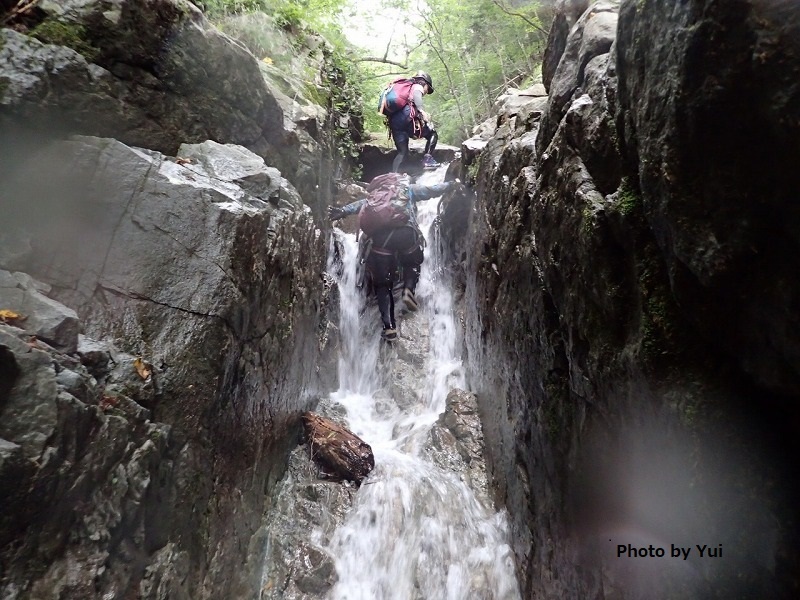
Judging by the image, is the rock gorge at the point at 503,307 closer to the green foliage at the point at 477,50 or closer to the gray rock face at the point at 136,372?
the gray rock face at the point at 136,372

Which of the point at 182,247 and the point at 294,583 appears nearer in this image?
the point at 182,247

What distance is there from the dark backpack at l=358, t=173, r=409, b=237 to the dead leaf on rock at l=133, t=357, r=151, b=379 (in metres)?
4.78

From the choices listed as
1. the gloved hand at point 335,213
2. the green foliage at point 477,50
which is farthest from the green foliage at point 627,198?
the green foliage at point 477,50

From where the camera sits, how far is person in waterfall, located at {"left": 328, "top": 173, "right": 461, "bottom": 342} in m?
7.29

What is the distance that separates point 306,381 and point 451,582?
2928 mm

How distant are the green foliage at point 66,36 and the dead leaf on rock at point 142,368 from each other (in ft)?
8.53

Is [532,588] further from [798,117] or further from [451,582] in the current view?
[798,117]

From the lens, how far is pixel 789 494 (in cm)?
155

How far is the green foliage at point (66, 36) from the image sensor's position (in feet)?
11.4

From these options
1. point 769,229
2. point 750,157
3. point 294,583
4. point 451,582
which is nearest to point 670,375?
point 769,229

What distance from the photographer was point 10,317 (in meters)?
2.43

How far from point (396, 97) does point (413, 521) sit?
26.2 ft

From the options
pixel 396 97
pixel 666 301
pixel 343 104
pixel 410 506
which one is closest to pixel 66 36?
pixel 666 301

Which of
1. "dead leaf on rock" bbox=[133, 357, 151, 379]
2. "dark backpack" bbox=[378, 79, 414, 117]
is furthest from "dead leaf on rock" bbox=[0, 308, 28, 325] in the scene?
"dark backpack" bbox=[378, 79, 414, 117]
